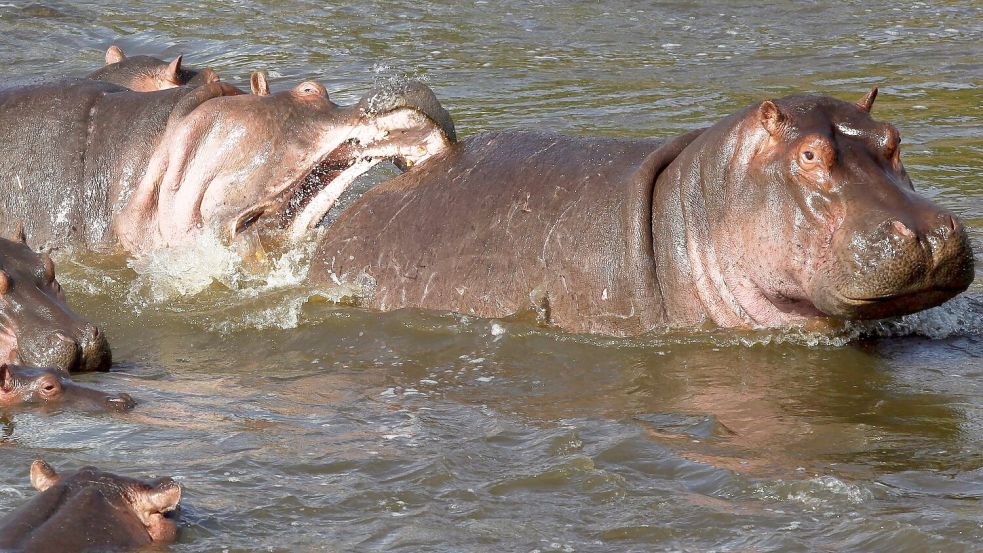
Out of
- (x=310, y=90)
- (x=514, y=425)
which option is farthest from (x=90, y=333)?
(x=514, y=425)

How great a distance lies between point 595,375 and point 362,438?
3.66ft

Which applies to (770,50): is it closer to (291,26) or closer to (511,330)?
(291,26)

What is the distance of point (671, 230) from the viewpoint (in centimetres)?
577

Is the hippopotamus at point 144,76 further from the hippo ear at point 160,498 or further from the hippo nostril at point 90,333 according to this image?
the hippo ear at point 160,498

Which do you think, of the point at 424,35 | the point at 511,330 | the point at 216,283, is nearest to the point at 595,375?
the point at 511,330

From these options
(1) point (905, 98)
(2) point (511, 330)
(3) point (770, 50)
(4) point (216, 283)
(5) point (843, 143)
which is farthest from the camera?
(3) point (770, 50)

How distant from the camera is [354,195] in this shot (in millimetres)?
8789

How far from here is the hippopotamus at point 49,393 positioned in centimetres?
532

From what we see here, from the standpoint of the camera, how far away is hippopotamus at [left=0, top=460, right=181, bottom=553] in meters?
3.66

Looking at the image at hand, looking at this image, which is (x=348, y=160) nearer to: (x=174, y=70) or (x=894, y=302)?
(x=174, y=70)

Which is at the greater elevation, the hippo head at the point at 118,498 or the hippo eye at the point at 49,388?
the hippo head at the point at 118,498

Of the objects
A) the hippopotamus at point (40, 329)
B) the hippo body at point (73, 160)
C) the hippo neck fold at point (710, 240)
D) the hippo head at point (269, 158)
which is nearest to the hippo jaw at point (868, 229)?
the hippo neck fold at point (710, 240)

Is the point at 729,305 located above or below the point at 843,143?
below

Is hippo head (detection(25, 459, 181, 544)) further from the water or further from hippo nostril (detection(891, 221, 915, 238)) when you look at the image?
hippo nostril (detection(891, 221, 915, 238))
